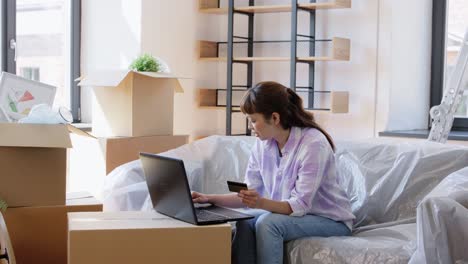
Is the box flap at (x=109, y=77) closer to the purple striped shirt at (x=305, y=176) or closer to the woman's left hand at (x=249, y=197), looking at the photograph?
the purple striped shirt at (x=305, y=176)

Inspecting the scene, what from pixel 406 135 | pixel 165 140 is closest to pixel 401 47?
pixel 406 135

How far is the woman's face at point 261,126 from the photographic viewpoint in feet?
8.68

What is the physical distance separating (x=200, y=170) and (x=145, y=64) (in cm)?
84

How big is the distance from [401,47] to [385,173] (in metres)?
1.87

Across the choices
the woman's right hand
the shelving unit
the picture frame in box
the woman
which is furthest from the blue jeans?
the shelving unit

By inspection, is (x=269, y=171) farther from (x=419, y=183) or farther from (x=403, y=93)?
(x=403, y=93)

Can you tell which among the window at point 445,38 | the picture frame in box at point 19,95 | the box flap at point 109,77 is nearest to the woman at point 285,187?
the picture frame in box at point 19,95

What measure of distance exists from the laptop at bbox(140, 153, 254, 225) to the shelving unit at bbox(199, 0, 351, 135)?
2.16 meters

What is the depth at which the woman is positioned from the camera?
250cm

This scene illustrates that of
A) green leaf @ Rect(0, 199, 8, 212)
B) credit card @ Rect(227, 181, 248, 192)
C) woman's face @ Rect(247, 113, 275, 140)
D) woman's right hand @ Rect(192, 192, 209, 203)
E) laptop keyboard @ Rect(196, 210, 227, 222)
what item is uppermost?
woman's face @ Rect(247, 113, 275, 140)

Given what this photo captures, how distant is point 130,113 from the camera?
3.71m

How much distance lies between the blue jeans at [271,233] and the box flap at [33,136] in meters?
0.69

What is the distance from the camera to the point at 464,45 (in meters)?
3.68

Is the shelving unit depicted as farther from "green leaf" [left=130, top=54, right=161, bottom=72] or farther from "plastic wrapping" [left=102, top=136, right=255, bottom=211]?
"plastic wrapping" [left=102, top=136, right=255, bottom=211]
